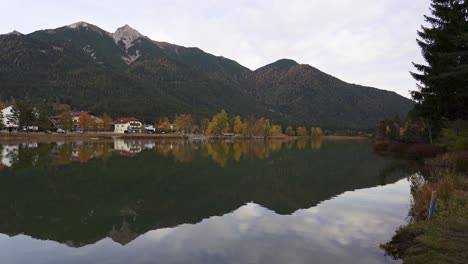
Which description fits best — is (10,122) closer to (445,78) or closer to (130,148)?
(130,148)

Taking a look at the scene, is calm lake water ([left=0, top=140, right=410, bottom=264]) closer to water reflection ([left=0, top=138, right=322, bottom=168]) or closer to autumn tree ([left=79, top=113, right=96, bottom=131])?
water reflection ([left=0, top=138, right=322, bottom=168])

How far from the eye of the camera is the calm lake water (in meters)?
12.0

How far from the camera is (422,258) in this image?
9.59m

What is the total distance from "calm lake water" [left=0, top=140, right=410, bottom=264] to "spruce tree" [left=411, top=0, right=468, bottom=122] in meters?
9.28

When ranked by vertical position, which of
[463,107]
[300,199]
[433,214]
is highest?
[463,107]

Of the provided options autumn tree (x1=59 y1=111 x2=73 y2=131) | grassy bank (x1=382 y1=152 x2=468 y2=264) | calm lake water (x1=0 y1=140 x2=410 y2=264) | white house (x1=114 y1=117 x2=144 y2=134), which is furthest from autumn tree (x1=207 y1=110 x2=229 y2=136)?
grassy bank (x1=382 y1=152 x2=468 y2=264)

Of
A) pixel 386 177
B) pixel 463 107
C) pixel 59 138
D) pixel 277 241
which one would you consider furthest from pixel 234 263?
pixel 59 138

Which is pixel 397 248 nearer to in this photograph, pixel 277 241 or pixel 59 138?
pixel 277 241

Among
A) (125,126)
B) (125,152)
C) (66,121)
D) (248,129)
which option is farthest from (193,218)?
(125,126)

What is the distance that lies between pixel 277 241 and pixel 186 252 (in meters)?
3.68

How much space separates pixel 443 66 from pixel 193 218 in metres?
27.8

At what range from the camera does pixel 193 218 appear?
17.3m

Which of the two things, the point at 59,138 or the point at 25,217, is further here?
the point at 59,138

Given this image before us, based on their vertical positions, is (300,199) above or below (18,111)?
below
